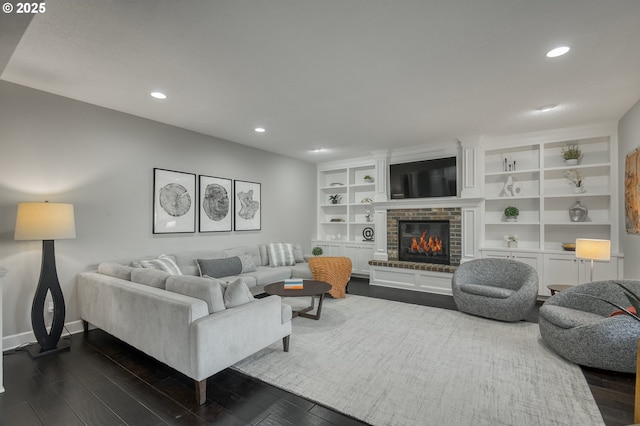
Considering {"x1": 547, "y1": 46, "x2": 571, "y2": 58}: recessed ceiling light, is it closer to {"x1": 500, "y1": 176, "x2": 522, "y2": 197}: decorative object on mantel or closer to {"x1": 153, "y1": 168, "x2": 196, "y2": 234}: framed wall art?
{"x1": 500, "y1": 176, "x2": 522, "y2": 197}: decorative object on mantel

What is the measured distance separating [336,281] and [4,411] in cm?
375

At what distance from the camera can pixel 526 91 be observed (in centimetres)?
322

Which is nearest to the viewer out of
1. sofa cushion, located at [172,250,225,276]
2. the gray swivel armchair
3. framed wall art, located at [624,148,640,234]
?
framed wall art, located at [624,148,640,234]

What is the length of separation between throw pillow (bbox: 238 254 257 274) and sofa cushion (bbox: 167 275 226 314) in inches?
87.9

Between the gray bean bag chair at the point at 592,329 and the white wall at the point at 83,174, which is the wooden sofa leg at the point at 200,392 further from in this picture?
the gray bean bag chair at the point at 592,329

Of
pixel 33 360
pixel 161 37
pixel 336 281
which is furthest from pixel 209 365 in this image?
pixel 336 281

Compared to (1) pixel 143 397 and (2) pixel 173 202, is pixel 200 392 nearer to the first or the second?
(1) pixel 143 397

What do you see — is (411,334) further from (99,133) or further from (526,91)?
(99,133)

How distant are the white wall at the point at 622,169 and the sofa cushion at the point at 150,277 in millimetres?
5270

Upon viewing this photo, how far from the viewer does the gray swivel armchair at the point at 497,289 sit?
3.68 metres

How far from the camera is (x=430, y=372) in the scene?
257cm

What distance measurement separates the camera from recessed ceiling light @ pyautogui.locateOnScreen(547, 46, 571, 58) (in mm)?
2393

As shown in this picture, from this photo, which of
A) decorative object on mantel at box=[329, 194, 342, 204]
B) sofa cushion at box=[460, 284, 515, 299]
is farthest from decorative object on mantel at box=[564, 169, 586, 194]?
decorative object on mantel at box=[329, 194, 342, 204]

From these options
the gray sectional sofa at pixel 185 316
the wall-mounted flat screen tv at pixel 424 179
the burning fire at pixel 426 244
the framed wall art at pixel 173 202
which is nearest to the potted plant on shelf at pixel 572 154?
the wall-mounted flat screen tv at pixel 424 179
